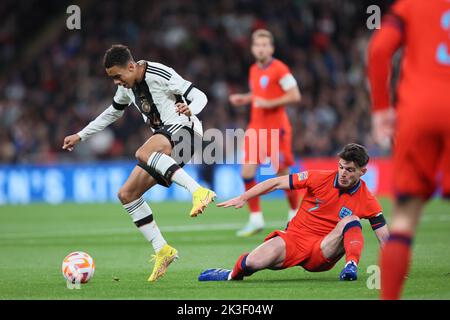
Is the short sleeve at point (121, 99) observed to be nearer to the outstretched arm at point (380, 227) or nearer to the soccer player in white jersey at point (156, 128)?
the soccer player in white jersey at point (156, 128)

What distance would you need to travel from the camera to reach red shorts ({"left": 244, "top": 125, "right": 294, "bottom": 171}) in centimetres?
1255

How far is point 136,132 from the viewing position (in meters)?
21.7

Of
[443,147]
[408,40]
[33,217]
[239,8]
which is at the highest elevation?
[239,8]

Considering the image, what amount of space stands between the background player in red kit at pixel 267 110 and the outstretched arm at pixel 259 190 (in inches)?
208

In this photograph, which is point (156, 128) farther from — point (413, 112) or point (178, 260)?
point (413, 112)

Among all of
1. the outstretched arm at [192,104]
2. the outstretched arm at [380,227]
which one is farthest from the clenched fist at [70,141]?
the outstretched arm at [380,227]

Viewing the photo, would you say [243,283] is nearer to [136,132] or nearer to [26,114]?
[136,132]

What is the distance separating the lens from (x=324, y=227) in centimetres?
744

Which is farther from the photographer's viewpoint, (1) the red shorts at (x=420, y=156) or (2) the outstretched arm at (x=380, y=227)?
(2) the outstretched arm at (x=380, y=227)

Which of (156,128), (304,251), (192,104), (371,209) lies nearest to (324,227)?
(304,251)

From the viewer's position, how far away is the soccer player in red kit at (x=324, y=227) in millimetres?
7133

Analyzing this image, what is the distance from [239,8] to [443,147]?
19618 mm

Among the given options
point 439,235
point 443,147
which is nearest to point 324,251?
point 443,147

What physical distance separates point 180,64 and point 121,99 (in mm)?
14987
